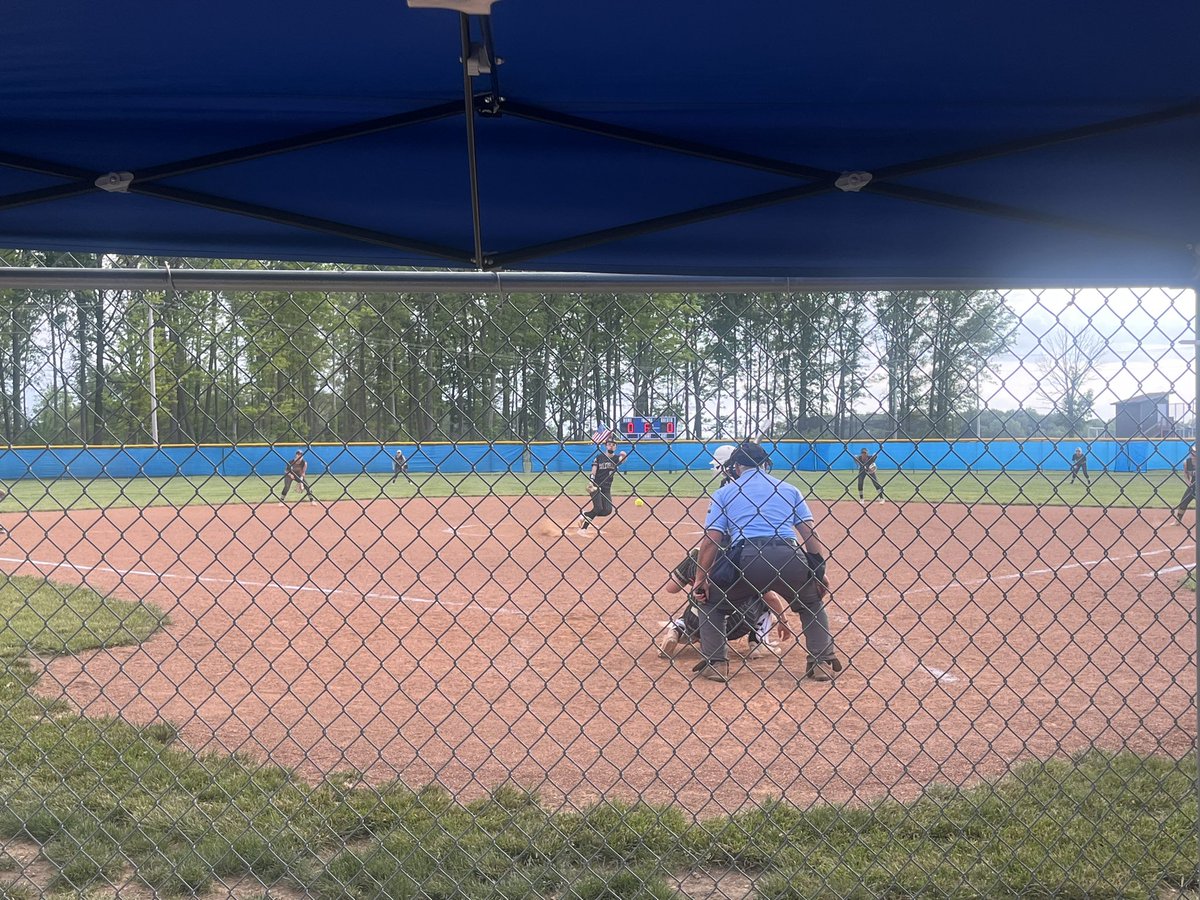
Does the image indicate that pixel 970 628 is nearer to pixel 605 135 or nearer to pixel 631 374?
pixel 631 374

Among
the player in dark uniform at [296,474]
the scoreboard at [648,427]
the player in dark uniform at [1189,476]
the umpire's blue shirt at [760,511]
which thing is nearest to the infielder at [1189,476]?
the player in dark uniform at [1189,476]

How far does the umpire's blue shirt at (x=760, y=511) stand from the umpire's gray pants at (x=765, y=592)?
11 centimetres

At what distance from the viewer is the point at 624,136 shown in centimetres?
261

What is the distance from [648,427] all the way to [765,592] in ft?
8.32

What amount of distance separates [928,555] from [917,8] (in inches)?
504

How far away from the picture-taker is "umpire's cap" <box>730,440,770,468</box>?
5.48m

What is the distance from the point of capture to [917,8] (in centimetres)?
204

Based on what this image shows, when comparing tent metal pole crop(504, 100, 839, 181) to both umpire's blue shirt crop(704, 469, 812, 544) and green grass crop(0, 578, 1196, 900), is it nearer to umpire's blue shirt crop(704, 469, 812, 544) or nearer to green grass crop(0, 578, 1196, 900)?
green grass crop(0, 578, 1196, 900)

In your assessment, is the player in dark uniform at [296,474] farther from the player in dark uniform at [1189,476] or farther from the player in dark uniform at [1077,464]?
the player in dark uniform at [1077,464]

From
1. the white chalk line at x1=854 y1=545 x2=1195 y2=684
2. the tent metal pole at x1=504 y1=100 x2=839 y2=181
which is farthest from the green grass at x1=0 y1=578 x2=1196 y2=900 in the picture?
the tent metal pole at x1=504 y1=100 x2=839 y2=181

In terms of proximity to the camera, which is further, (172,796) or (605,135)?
(172,796)

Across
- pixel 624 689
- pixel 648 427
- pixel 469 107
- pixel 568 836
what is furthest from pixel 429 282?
pixel 624 689

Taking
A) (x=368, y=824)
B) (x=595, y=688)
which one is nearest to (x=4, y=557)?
(x=595, y=688)

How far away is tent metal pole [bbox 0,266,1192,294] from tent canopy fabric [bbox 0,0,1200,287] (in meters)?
0.20
